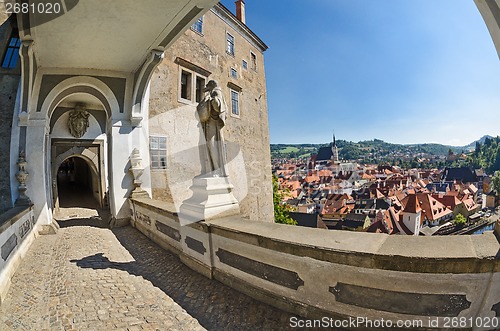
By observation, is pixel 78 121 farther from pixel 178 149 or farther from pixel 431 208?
pixel 431 208

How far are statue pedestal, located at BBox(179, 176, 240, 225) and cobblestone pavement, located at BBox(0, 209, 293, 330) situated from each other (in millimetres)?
957

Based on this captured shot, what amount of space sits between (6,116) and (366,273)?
9971 millimetres

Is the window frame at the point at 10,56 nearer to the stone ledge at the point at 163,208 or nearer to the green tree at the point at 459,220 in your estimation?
the stone ledge at the point at 163,208

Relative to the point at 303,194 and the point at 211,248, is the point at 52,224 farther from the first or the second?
the point at 303,194

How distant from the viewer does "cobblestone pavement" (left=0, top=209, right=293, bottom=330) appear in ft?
9.43

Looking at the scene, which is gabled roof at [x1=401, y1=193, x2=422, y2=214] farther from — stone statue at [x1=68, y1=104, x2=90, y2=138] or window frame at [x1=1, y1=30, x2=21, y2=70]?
window frame at [x1=1, y1=30, x2=21, y2=70]

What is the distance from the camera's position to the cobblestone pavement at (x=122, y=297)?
287 centimetres

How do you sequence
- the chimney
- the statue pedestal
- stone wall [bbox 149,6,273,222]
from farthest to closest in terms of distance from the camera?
1. the chimney
2. stone wall [bbox 149,6,273,222]
3. the statue pedestal

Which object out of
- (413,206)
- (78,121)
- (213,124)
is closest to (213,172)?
(213,124)

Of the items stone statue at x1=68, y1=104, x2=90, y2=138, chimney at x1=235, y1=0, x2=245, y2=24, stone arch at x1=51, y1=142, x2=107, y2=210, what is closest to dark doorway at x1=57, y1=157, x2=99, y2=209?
stone arch at x1=51, y1=142, x2=107, y2=210

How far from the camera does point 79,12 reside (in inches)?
185

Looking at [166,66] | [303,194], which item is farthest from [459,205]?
[166,66]

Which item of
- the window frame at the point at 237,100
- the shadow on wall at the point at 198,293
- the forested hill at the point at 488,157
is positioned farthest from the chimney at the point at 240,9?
the forested hill at the point at 488,157

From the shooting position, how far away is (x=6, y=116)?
293 inches
